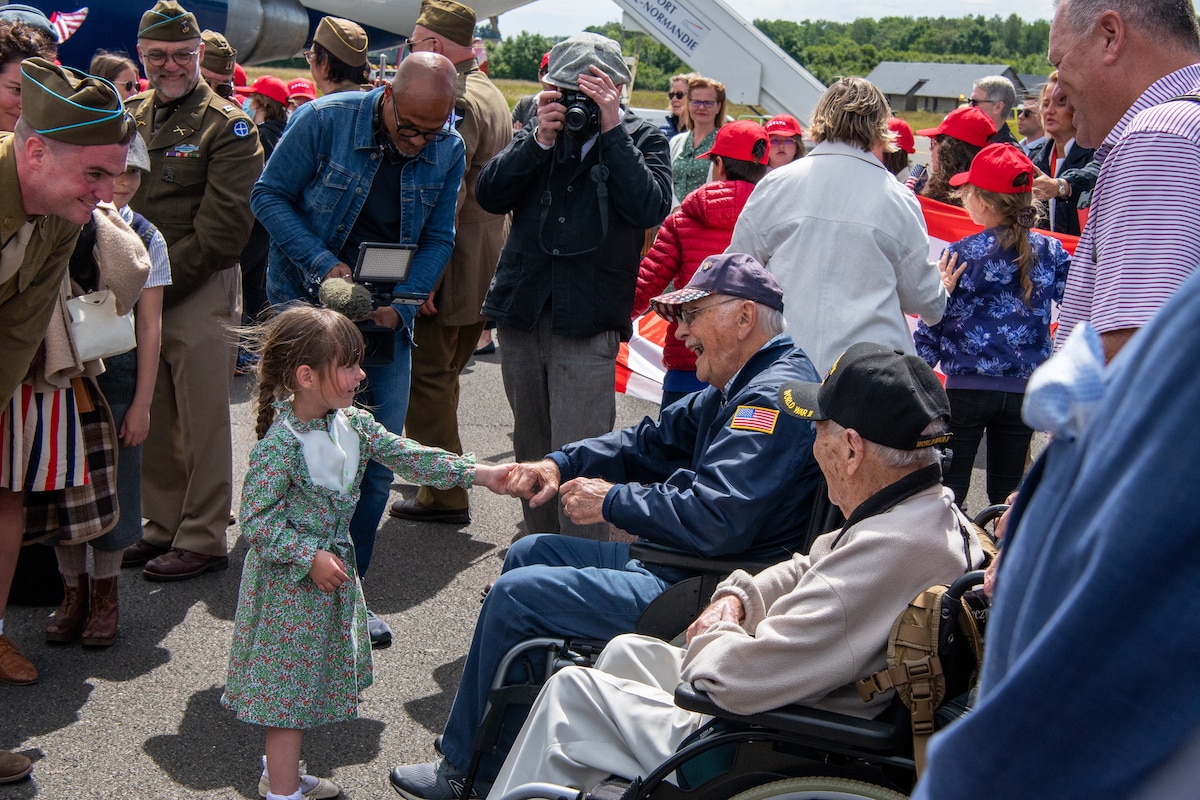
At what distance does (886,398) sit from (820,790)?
80 cm

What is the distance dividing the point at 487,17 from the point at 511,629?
1542 cm

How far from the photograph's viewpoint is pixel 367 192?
13.5 feet

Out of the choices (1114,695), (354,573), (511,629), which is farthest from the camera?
(354,573)

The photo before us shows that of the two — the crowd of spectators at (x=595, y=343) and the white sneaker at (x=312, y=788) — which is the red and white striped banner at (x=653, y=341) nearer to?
the crowd of spectators at (x=595, y=343)

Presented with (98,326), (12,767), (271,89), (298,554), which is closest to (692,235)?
(98,326)

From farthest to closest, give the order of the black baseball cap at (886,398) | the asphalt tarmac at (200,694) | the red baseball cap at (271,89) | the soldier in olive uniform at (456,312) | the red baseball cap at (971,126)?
the red baseball cap at (271,89) → the red baseball cap at (971,126) → the soldier in olive uniform at (456,312) → the asphalt tarmac at (200,694) → the black baseball cap at (886,398)

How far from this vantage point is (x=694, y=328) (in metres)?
3.23

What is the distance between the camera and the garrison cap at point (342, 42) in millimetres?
4988

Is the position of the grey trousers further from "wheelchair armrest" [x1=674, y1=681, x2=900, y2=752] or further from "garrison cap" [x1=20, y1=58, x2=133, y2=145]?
"wheelchair armrest" [x1=674, y1=681, x2=900, y2=752]

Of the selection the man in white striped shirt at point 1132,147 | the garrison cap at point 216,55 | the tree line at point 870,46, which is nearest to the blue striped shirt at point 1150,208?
the man in white striped shirt at point 1132,147

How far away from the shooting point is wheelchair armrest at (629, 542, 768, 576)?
9.46ft

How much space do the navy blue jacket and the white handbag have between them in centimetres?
181

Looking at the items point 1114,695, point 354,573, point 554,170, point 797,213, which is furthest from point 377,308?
point 1114,695

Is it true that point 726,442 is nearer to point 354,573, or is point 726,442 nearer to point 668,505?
point 668,505
